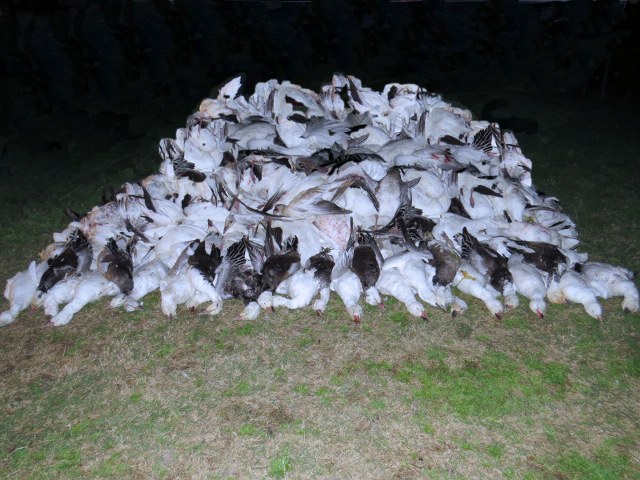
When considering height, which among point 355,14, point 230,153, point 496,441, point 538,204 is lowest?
point 496,441

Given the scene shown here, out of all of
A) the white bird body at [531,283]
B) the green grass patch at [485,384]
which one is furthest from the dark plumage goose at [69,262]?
the white bird body at [531,283]

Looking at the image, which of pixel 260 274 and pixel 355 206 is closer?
pixel 260 274

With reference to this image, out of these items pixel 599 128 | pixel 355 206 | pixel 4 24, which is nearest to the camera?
pixel 355 206

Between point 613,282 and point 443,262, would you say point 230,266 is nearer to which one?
point 443,262

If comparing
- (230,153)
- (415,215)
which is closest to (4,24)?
(230,153)

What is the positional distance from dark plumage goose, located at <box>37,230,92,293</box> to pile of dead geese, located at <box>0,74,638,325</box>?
15 millimetres

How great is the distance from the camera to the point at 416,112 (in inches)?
241

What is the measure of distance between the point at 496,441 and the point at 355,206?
7.20 feet

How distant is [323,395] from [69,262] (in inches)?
93.9

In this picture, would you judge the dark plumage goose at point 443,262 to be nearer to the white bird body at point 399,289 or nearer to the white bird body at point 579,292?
the white bird body at point 399,289

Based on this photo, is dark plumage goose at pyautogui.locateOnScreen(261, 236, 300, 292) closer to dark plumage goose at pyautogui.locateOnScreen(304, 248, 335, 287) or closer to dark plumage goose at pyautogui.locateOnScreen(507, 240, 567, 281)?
dark plumage goose at pyautogui.locateOnScreen(304, 248, 335, 287)

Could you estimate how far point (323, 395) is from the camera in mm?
3518

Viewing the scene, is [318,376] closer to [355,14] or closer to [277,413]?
[277,413]

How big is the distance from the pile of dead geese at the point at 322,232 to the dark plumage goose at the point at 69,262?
2cm
